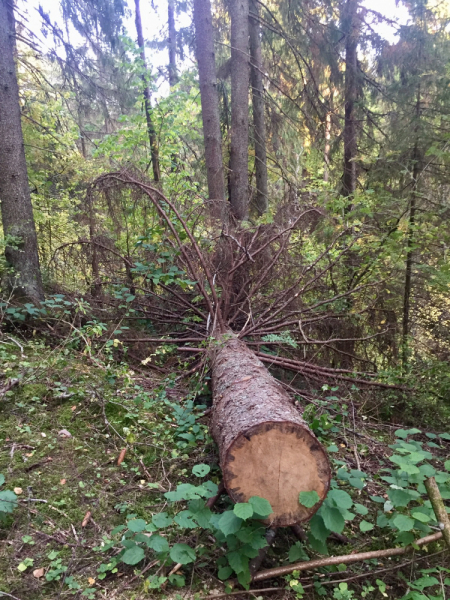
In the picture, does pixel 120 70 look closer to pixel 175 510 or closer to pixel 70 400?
pixel 70 400

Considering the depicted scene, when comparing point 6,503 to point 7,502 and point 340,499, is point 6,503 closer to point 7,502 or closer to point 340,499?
point 7,502

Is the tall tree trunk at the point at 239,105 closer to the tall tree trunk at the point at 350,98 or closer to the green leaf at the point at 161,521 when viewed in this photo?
the tall tree trunk at the point at 350,98

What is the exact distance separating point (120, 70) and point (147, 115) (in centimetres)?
190

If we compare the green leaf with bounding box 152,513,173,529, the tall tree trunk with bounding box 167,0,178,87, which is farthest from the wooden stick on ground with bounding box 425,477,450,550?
the tall tree trunk with bounding box 167,0,178,87

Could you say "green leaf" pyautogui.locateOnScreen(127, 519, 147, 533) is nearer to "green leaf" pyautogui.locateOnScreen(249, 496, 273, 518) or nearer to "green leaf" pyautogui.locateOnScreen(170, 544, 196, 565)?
"green leaf" pyautogui.locateOnScreen(170, 544, 196, 565)

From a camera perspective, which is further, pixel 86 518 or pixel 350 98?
pixel 350 98

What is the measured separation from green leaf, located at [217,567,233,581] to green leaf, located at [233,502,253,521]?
1.20 ft

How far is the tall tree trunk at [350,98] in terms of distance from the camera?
818 cm

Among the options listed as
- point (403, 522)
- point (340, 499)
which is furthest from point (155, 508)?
point (403, 522)

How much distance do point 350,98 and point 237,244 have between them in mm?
5954

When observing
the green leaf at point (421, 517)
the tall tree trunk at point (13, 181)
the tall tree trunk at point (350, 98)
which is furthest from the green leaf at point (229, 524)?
the tall tree trunk at point (350, 98)

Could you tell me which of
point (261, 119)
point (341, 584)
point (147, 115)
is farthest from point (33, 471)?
point (261, 119)

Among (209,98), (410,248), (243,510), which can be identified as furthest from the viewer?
(209,98)

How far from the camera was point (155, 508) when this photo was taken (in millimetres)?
2428
